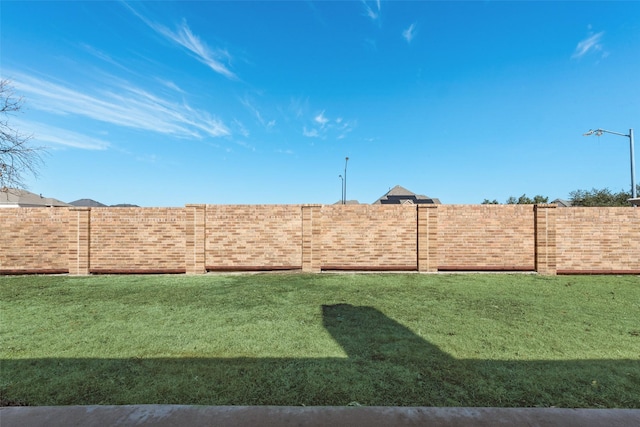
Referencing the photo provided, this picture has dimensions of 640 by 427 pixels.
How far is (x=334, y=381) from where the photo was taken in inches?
117

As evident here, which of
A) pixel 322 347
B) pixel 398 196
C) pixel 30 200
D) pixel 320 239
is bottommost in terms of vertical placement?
pixel 322 347

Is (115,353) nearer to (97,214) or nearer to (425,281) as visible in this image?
(425,281)

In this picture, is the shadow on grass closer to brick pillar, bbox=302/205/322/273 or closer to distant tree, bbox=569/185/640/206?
brick pillar, bbox=302/205/322/273

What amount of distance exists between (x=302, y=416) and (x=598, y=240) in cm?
1225

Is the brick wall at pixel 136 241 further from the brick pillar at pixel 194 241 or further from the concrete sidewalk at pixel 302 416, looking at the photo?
the concrete sidewalk at pixel 302 416

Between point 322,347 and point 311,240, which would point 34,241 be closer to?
point 311,240

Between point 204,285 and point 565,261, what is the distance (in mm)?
11738

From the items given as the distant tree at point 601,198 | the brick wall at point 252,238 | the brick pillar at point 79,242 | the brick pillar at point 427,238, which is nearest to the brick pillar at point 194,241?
the brick wall at point 252,238

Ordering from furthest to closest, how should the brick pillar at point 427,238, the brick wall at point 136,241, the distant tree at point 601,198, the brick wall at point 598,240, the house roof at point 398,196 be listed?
the house roof at point 398,196 < the distant tree at point 601,198 < the brick pillar at point 427,238 < the brick wall at point 136,241 < the brick wall at point 598,240

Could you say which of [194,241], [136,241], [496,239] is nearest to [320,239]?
[194,241]

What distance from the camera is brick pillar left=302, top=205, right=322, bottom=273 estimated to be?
10.2 meters

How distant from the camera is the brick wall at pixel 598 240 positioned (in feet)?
32.2

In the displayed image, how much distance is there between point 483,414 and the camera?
226 centimetres

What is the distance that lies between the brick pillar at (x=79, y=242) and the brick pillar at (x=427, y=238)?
37.3 feet
